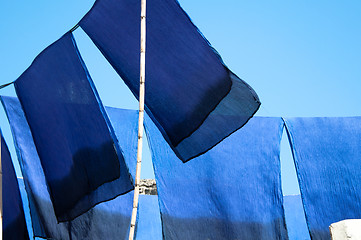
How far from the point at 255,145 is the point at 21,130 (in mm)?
2916

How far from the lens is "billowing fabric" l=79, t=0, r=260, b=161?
14.8 feet

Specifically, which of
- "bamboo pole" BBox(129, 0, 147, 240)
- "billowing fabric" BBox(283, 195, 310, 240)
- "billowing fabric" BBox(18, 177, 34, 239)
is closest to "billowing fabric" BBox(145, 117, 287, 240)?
"billowing fabric" BBox(283, 195, 310, 240)

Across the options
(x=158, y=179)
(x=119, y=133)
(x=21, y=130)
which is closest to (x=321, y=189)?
(x=158, y=179)

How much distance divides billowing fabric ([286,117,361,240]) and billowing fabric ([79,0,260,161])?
270 cm

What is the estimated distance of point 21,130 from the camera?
6395 mm

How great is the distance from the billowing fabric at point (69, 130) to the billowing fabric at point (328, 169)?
9.92 feet

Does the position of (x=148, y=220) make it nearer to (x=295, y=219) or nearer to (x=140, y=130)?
(x=295, y=219)

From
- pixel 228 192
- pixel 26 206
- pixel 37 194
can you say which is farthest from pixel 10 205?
pixel 228 192

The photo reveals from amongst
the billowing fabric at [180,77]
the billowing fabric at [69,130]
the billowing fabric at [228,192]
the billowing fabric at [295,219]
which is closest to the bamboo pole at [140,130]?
the billowing fabric at [180,77]

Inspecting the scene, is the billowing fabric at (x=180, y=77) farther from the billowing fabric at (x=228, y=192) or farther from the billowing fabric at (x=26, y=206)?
the billowing fabric at (x=26, y=206)

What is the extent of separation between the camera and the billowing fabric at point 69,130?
4.98 metres

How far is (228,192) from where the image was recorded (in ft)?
22.9

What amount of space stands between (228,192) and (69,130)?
8.47 feet

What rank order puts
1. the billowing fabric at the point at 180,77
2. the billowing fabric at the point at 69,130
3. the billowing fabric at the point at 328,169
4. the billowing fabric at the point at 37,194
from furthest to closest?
1. the billowing fabric at the point at 328,169
2. the billowing fabric at the point at 37,194
3. the billowing fabric at the point at 69,130
4. the billowing fabric at the point at 180,77
